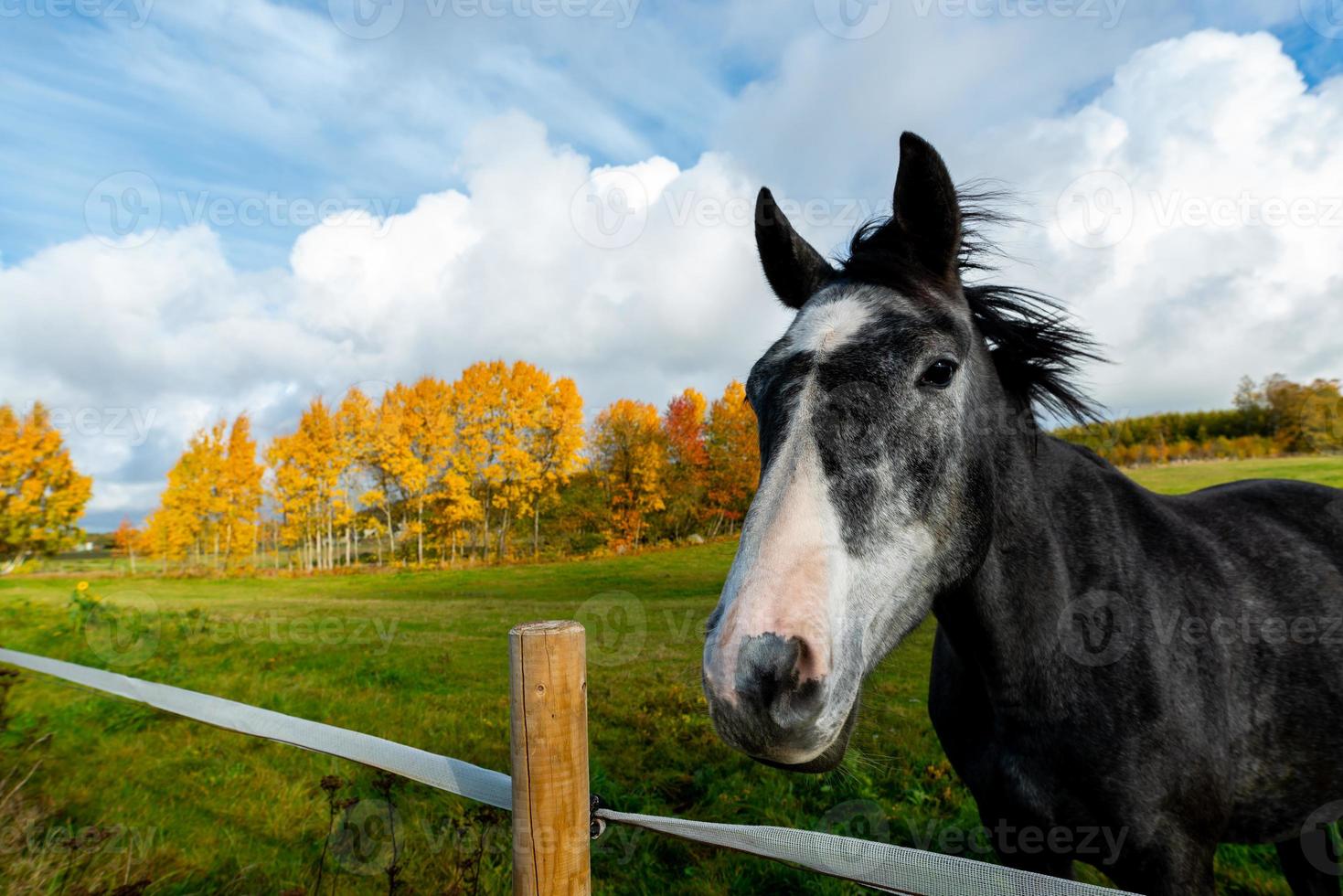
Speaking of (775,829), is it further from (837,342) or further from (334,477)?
(334,477)

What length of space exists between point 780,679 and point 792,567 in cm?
28

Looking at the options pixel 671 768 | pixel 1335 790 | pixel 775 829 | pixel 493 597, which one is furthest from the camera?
pixel 493 597

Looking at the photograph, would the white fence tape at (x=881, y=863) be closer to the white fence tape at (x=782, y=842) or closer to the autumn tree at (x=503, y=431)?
the white fence tape at (x=782, y=842)

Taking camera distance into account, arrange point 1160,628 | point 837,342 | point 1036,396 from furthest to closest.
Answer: point 1036,396
point 1160,628
point 837,342

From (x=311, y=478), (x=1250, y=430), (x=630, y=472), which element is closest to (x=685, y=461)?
(x=630, y=472)

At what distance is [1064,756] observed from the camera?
7.54 ft

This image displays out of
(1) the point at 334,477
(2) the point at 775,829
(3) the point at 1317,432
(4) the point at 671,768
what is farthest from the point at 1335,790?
(3) the point at 1317,432

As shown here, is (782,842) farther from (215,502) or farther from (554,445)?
(215,502)

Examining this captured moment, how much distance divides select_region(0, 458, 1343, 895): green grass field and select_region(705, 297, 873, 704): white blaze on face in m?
1.14

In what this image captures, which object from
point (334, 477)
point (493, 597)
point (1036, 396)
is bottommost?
point (493, 597)

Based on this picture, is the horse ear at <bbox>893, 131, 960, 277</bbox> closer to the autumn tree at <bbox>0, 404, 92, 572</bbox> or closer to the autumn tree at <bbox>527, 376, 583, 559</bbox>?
the autumn tree at <bbox>527, 376, 583, 559</bbox>

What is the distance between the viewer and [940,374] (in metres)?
2.21

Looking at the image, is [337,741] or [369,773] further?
[369,773]

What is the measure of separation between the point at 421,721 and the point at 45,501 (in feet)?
125
